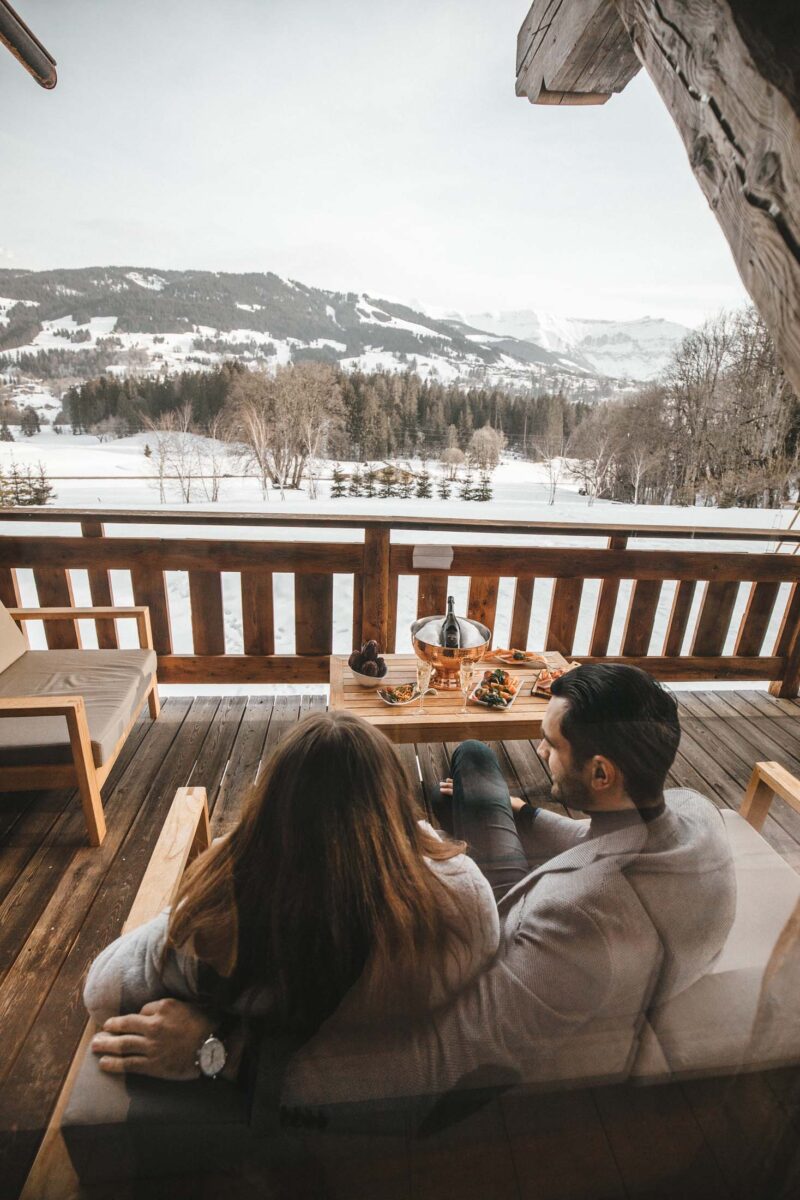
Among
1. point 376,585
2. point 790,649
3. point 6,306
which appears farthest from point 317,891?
point 790,649

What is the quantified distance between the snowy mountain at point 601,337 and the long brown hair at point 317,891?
203 centimetres

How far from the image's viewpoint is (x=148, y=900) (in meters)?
0.96

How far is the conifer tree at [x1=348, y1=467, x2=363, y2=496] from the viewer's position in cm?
257

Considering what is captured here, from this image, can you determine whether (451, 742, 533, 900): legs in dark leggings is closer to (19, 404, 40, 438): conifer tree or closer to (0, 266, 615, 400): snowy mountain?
(0, 266, 615, 400): snowy mountain

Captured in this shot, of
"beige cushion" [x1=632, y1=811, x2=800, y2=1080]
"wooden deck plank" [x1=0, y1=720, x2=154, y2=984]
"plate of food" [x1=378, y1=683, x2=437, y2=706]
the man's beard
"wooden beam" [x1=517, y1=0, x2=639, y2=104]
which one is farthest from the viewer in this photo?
"plate of food" [x1=378, y1=683, x2=437, y2=706]

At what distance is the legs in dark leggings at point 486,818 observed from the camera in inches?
45.4

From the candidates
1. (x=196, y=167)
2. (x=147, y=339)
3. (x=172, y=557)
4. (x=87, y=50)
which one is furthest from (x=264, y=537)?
(x=87, y=50)

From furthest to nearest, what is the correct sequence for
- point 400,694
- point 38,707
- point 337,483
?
point 337,483, point 400,694, point 38,707

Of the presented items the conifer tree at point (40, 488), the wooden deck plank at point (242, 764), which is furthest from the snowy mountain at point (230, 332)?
the wooden deck plank at point (242, 764)

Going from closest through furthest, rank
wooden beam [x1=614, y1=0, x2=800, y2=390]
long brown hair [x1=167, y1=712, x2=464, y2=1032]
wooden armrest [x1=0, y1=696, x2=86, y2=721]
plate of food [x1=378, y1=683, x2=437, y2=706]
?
wooden beam [x1=614, y1=0, x2=800, y2=390] < long brown hair [x1=167, y1=712, x2=464, y2=1032] < wooden armrest [x1=0, y1=696, x2=86, y2=721] < plate of food [x1=378, y1=683, x2=437, y2=706]

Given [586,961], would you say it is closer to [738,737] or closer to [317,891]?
[317,891]

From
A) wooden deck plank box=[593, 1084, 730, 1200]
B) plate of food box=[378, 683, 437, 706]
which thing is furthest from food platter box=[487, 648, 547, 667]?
wooden deck plank box=[593, 1084, 730, 1200]

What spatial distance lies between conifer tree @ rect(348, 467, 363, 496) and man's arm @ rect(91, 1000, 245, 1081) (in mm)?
2222

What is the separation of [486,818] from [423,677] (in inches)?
23.1
